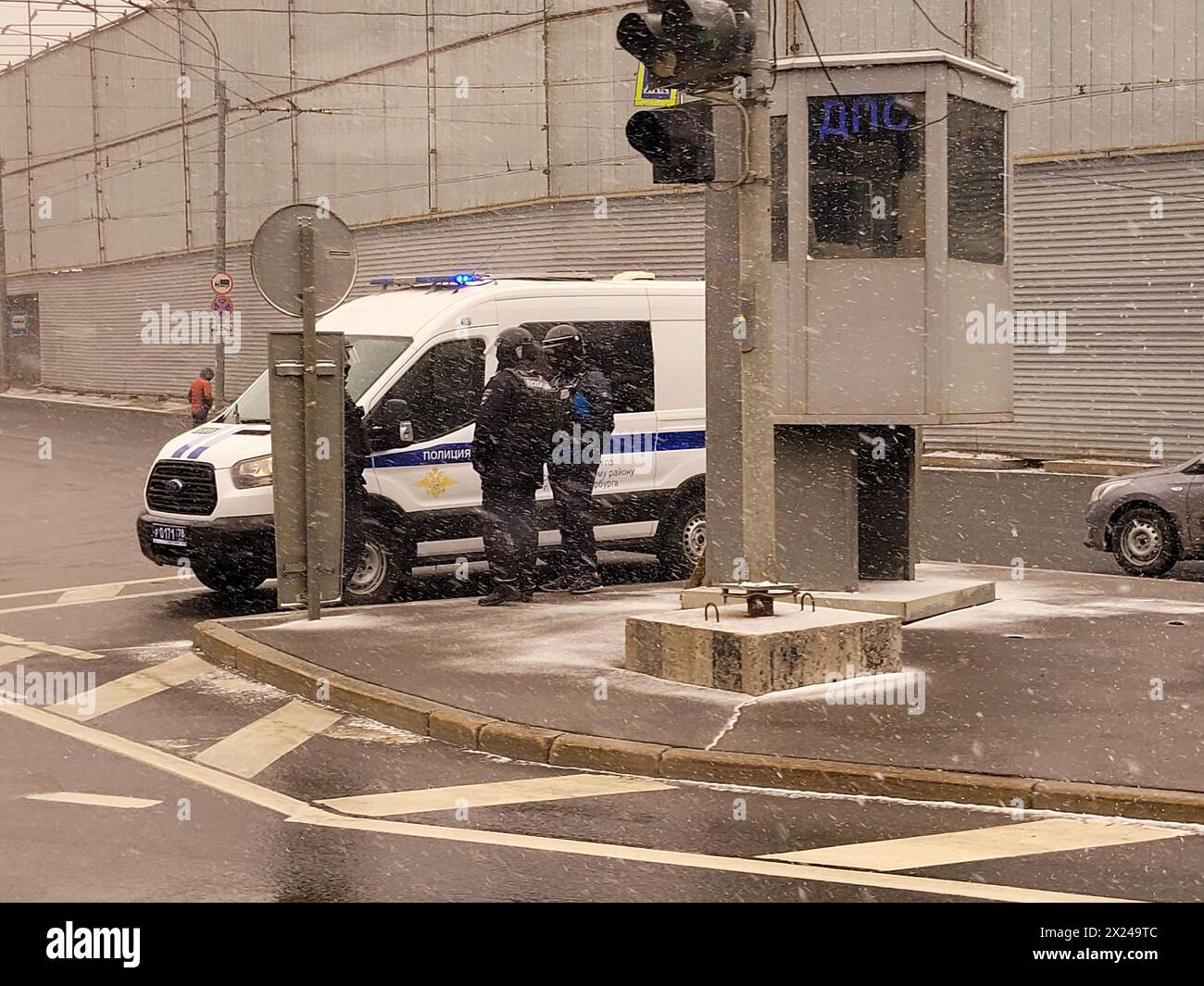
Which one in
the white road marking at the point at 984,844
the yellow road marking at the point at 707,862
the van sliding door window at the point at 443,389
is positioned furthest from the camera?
the van sliding door window at the point at 443,389

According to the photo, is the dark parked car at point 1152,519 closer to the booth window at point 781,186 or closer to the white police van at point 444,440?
the white police van at point 444,440

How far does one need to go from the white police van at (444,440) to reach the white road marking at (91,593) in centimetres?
79

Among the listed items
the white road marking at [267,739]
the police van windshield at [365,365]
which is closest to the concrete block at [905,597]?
the white road marking at [267,739]

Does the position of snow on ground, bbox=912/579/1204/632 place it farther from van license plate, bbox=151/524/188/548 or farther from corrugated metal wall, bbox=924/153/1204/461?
corrugated metal wall, bbox=924/153/1204/461

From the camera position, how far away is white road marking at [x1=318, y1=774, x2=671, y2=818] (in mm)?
7047

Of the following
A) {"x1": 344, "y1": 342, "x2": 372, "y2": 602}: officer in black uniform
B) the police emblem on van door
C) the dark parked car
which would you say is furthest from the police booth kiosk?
the dark parked car

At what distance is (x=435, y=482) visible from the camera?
509 inches

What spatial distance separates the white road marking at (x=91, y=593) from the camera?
542 inches

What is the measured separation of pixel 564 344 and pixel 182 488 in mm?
3025

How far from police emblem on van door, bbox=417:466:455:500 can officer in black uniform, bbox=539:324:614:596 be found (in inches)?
31.8

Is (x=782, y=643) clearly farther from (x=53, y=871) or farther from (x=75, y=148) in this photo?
(x=75, y=148)

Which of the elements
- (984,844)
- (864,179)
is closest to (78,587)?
(864,179)
